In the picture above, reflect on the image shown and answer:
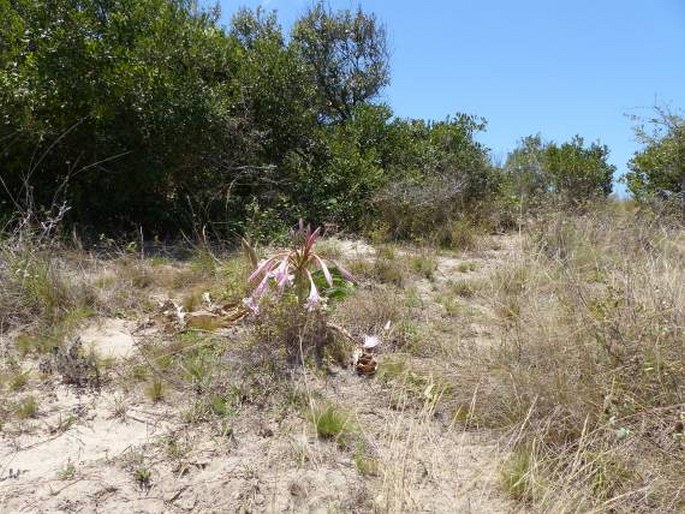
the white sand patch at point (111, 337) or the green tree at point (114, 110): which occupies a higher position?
the green tree at point (114, 110)

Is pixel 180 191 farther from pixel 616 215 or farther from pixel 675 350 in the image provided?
pixel 675 350

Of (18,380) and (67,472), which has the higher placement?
(18,380)

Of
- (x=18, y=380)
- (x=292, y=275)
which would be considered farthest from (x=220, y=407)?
(x=18, y=380)

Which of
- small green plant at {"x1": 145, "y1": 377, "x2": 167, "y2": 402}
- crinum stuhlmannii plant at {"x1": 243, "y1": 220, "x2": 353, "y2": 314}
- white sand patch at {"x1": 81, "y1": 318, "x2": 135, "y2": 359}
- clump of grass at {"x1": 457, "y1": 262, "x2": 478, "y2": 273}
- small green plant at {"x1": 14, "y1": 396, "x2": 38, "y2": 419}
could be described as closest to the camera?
small green plant at {"x1": 14, "y1": 396, "x2": 38, "y2": 419}

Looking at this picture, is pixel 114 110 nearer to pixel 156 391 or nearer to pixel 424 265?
pixel 424 265

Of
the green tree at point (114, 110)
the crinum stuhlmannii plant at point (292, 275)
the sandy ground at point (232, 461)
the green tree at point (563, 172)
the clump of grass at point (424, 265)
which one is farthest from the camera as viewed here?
the green tree at point (563, 172)

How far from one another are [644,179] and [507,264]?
517 cm

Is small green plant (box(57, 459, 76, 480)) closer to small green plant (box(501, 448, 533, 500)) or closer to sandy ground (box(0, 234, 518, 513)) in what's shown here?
sandy ground (box(0, 234, 518, 513))

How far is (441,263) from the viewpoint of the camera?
6.29 metres

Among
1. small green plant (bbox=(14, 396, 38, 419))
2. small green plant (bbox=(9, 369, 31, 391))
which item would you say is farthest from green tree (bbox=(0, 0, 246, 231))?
small green plant (bbox=(14, 396, 38, 419))

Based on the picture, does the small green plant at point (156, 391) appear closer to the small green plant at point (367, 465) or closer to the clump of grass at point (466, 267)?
the small green plant at point (367, 465)

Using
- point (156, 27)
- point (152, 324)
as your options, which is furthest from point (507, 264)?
point (156, 27)

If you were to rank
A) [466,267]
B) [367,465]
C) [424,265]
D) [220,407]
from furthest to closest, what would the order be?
[466,267] → [424,265] → [220,407] → [367,465]

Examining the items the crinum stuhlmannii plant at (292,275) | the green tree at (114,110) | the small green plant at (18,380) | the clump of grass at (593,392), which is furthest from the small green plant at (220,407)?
the green tree at (114,110)
